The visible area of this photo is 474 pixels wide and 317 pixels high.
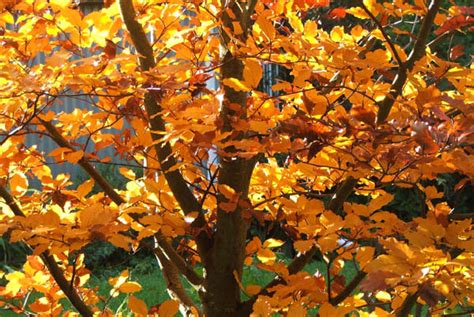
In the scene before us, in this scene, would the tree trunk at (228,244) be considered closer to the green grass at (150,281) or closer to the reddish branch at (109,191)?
the reddish branch at (109,191)

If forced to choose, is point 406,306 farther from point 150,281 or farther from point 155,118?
point 150,281

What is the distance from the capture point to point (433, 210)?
1.74m

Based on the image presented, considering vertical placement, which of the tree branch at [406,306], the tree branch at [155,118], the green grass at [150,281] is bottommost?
the green grass at [150,281]

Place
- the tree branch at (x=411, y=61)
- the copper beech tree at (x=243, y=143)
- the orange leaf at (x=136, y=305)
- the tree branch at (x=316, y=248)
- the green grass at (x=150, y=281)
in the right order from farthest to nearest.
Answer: the green grass at (x=150, y=281) < the tree branch at (x=316, y=248) < the orange leaf at (x=136, y=305) < the tree branch at (x=411, y=61) < the copper beech tree at (x=243, y=143)

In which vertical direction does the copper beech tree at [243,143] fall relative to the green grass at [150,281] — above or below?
above

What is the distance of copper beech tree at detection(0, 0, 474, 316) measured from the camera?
1432 millimetres

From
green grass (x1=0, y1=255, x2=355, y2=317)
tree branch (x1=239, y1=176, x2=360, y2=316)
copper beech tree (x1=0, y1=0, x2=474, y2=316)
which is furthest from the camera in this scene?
green grass (x1=0, y1=255, x2=355, y2=317)

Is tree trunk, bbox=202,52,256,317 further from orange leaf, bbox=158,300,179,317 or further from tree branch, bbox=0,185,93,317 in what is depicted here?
tree branch, bbox=0,185,93,317

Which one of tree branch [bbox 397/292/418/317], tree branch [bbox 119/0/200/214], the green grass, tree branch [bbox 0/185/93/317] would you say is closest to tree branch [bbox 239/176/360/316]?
tree branch [bbox 397/292/418/317]

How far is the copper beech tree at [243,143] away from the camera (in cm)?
143

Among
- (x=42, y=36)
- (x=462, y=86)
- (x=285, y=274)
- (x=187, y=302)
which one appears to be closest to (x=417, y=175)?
(x=462, y=86)

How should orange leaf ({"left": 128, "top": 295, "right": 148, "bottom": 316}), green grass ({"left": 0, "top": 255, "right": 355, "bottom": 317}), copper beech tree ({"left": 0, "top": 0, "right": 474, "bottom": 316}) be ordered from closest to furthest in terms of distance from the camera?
copper beech tree ({"left": 0, "top": 0, "right": 474, "bottom": 316}) → orange leaf ({"left": 128, "top": 295, "right": 148, "bottom": 316}) → green grass ({"left": 0, "top": 255, "right": 355, "bottom": 317})

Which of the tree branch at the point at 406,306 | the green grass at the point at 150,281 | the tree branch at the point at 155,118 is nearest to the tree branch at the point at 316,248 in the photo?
the tree branch at the point at 406,306

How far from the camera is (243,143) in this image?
1.44 meters
